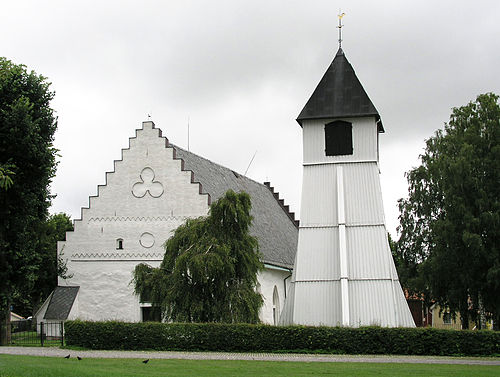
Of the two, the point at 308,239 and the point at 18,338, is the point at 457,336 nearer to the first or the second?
the point at 308,239

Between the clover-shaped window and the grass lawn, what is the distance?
1647 centimetres

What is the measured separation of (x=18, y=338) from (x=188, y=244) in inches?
429

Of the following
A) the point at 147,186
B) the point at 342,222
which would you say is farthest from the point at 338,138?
the point at 147,186

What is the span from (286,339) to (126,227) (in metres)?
14.5

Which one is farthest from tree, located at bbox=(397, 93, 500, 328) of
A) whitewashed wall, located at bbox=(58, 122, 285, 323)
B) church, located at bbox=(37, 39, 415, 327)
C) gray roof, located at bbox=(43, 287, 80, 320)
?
gray roof, located at bbox=(43, 287, 80, 320)

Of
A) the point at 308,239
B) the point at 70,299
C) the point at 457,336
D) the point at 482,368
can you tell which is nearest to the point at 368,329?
the point at 457,336

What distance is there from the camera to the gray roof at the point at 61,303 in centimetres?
3469

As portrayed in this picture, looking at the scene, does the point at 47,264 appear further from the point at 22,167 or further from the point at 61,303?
the point at 22,167

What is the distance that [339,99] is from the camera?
32.5m

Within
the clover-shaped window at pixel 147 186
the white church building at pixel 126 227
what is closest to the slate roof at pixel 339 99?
the white church building at pixel 126 227

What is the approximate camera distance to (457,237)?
1337 inches

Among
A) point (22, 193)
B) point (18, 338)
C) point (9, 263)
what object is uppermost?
point (22, 193)

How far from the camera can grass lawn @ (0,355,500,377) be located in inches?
617

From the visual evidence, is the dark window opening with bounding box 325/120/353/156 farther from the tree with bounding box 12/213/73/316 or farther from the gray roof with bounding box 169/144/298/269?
the tree with bounding box 12/213/73/316
